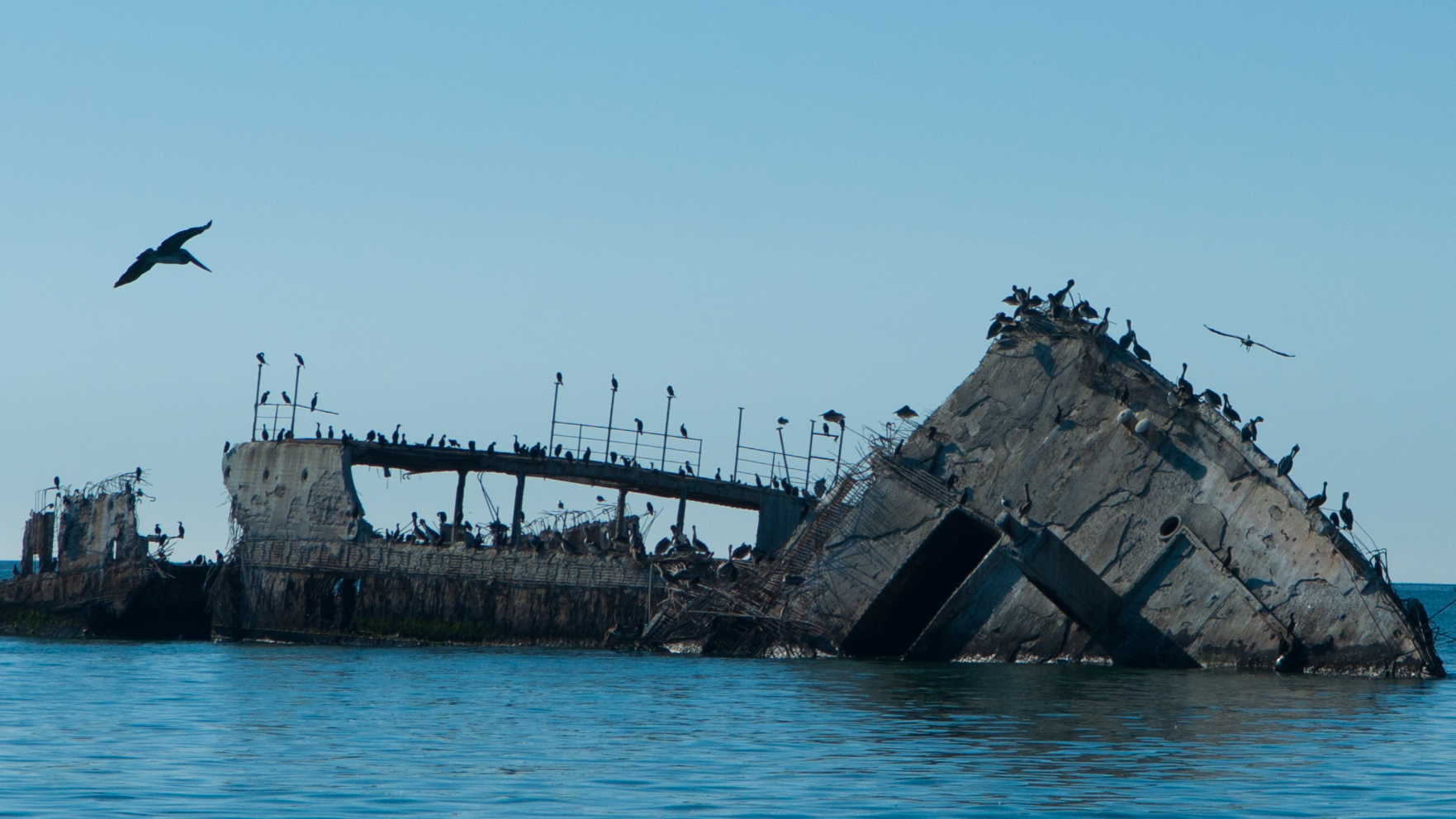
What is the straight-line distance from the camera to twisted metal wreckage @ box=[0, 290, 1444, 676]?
95.1 feet

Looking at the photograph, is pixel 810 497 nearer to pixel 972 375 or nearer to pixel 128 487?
pixel 972 375

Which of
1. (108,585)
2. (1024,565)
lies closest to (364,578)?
(108,585)

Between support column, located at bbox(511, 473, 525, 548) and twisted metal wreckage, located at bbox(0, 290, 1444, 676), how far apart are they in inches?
22.1

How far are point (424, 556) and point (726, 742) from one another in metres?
21.2

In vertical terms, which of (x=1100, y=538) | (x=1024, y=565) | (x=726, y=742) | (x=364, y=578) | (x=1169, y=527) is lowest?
(x=726, y=742)

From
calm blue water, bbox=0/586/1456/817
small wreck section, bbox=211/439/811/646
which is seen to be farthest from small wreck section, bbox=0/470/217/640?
calm blue water, bbox=0/586/1456/817

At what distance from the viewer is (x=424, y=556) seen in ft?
133

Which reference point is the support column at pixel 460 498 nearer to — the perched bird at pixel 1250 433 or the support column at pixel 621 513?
the support column at pixel 621 513

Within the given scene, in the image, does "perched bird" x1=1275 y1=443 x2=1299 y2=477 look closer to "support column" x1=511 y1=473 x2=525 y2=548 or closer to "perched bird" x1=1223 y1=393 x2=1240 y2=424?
"perched bird" x1=1223 y1=393 x2=1240 y2=424

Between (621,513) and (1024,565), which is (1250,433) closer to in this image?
(1024,565)

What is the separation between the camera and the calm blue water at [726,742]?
52.6ft

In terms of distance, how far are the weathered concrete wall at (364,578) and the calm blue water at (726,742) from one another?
5.75 metres

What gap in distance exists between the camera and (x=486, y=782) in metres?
17.2

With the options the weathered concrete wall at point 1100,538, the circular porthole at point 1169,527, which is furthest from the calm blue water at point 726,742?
the circular porthole at point 1169,527
